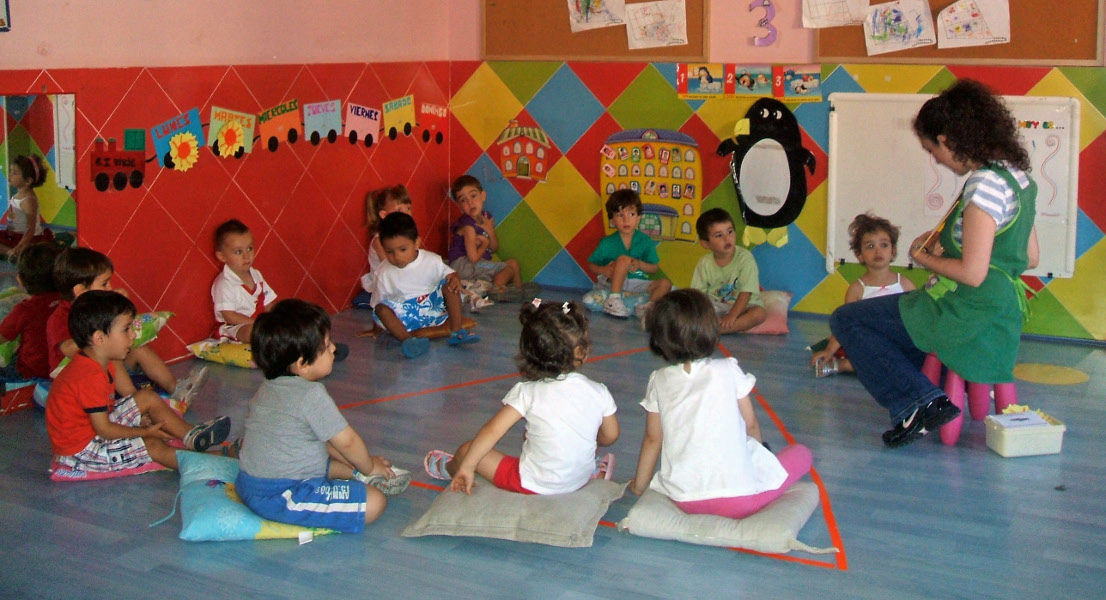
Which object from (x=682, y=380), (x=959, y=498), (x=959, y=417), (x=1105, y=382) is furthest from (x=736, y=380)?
(x=1105, y=382)

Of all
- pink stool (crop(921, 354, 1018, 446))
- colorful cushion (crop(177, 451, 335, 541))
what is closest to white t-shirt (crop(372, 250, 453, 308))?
colorful cushion (crop(177, 451, 335, 541))

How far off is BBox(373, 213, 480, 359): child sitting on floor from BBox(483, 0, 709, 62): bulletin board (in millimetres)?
1558

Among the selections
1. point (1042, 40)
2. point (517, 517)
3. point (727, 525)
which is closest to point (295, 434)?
point (517, 517)

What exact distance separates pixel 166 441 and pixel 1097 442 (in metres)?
3.50

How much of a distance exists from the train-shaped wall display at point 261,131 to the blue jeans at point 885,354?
3012 millimetres

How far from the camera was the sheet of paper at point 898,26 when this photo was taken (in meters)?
5.71

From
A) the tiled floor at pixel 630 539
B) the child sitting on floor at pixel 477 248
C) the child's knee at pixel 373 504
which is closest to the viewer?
the tiled floor at pixel 630 539

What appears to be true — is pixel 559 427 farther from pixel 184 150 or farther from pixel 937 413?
pixel 184 150

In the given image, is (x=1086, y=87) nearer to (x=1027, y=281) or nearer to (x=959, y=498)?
(x=1027, y=281)

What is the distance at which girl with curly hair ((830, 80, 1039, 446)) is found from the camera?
3.92 meters

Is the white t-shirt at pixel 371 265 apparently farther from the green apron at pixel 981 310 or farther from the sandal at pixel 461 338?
the green apron at pixel 981 310

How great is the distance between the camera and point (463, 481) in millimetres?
3500

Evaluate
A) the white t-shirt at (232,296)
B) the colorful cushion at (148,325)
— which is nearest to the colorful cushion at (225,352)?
the white t-shirt at (232,296)

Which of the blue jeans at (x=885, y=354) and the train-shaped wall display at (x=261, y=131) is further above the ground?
the train-shaped wall display at (x=261, y=131)
